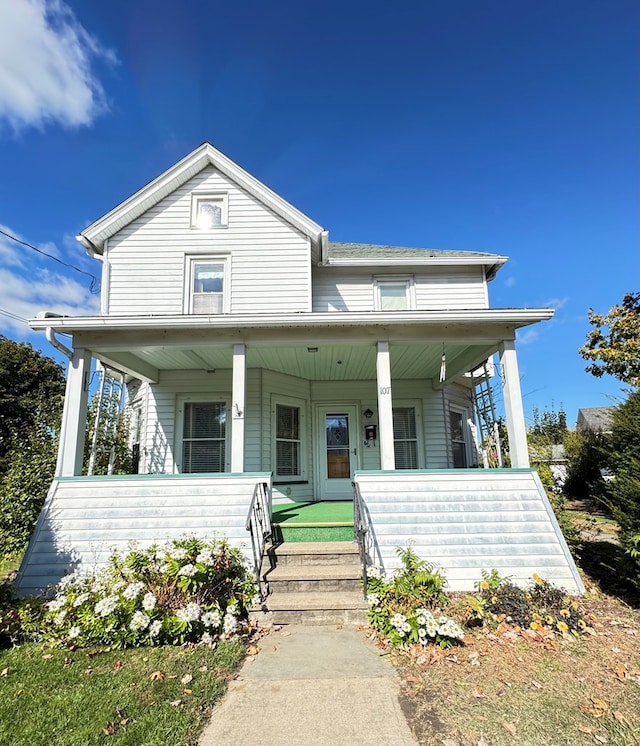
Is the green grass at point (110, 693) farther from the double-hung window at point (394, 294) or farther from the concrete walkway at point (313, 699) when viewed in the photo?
the double-hung window at point (394, 294)

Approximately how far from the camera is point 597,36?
7891 millimetres

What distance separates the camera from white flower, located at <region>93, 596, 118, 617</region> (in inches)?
151

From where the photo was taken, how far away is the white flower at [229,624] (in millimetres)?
3969

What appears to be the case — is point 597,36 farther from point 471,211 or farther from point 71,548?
point 71,548

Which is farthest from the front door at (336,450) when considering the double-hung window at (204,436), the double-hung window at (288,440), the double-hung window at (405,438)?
the double-hung window at (204,436)

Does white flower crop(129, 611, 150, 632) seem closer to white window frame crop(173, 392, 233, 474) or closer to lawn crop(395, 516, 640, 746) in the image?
lawn crop(395, 516, 640, 746)

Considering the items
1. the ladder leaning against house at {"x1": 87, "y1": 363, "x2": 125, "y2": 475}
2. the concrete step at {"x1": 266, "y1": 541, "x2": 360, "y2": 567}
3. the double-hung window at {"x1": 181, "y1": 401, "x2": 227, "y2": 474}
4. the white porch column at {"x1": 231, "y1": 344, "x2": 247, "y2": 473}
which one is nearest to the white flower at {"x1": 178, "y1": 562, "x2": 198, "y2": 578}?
the concrete step at {"x1": 266, "y1": 541, "x2": 360, "y2": 567}

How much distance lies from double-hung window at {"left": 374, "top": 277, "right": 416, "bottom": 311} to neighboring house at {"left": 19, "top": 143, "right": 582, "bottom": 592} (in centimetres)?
3

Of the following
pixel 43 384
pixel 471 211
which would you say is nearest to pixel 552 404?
pixel 471 211

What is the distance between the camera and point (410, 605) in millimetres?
4191

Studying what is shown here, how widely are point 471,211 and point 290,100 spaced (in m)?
6.72

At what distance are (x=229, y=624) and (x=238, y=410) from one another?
2989mm

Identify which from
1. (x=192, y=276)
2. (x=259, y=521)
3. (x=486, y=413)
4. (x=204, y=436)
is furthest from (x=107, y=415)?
(x=486, y=413)

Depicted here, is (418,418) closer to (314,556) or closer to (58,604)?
(314,556)
